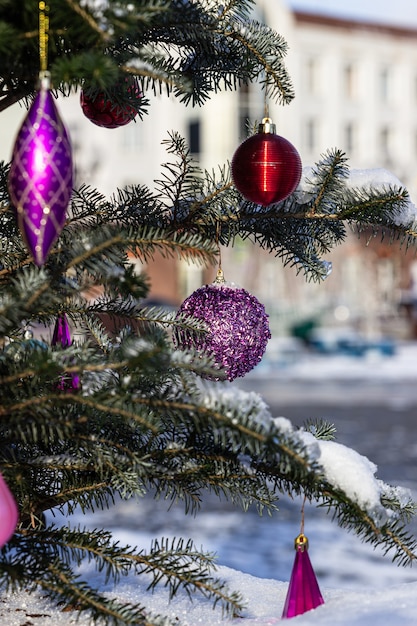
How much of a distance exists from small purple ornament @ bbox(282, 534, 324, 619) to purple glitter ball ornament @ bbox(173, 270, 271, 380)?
15.7 inches

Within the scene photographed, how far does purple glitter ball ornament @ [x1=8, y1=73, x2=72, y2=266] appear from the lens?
4.88 feet

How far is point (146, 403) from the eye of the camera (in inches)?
60.3

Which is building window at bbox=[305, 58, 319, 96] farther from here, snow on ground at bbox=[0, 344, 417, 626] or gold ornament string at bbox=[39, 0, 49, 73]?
gold ornament string at bbox=[39, 0, 49, 73]

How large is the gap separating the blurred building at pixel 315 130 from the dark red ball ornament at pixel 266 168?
2179 centimetres

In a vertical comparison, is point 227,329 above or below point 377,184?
below

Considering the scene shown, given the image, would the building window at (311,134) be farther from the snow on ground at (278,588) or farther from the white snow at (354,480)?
the white snow at (354,480)

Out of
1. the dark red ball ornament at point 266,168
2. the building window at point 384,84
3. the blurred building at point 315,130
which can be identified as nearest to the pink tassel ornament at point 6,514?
the dark red ball ornament at point 266,168

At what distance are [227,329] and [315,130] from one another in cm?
2894

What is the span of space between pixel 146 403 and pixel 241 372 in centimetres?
53

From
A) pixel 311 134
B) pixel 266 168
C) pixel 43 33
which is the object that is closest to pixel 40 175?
pixel 43 33

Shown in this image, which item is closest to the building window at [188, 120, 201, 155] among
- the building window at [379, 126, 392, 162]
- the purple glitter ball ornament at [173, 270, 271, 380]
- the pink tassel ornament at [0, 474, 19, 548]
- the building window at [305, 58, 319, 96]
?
the building window at [305, 58, 319, 96]

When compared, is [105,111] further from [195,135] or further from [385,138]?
[385,138]

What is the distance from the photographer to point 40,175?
1486 millimetres

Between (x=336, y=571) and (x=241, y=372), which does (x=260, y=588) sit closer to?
(x=241, y=372)
